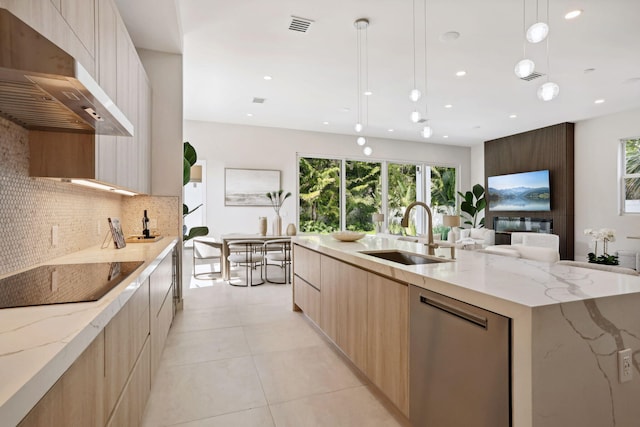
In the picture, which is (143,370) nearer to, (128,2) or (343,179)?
(128,2)

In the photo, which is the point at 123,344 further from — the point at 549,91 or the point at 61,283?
the point at 549,91

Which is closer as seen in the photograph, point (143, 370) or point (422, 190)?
point (143, 370)

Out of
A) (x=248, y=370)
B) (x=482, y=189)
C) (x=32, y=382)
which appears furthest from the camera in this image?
(x=482, y=189)

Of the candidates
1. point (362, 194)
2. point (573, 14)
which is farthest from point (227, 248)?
point (573, 14)

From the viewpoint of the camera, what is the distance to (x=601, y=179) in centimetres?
721

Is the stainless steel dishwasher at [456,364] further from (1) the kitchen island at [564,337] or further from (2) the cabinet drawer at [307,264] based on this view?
(2) the cabinet drawer at [307,264]

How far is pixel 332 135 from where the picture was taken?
875cm

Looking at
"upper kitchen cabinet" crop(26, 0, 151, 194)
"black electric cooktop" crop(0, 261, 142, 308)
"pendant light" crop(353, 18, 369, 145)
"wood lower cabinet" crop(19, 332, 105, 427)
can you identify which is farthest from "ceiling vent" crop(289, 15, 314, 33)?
"wood lower cabinet" crop(19, 332, 105, 427)

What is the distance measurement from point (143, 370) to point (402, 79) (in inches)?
193

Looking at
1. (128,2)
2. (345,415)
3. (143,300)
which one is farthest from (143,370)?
(128,2)

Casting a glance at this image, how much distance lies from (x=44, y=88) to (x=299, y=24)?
301 cm

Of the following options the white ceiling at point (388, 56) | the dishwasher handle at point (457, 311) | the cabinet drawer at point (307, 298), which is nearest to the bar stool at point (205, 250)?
the cabinet drawer at point (307, 298)

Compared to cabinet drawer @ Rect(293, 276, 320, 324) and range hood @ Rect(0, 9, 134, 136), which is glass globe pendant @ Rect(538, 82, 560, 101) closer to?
cabinet drawer @ Rect(293, 276, 320, 324)

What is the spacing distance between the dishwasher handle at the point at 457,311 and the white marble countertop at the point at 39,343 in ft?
4.10
